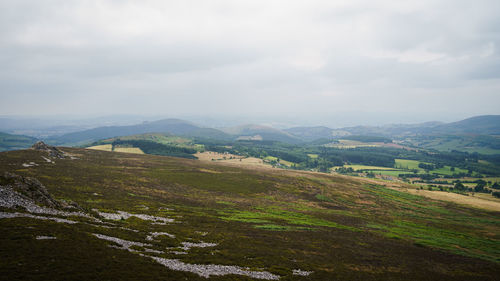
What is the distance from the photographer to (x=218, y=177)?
122m

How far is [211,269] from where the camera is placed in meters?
28.2

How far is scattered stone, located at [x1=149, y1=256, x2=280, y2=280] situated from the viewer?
26875mm

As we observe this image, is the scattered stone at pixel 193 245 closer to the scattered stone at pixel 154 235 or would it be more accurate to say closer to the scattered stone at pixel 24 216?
the scattered stone at pixel 154 235

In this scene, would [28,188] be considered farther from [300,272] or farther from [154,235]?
[300,272]

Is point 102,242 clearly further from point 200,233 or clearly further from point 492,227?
point 492,227

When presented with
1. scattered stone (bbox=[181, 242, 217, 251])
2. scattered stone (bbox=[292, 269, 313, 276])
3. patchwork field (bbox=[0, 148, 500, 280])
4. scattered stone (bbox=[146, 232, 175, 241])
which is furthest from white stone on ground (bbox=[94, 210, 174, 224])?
scattered stone (bbox=[292, 269, 313, 276])

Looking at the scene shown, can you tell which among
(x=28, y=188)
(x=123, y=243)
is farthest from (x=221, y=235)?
(x=28, y=188)

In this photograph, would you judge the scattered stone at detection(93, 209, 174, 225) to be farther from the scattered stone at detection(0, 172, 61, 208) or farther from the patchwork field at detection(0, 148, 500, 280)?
the scattered stone at detection(0, 172, 61, 208)

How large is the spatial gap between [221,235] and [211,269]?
603 inches

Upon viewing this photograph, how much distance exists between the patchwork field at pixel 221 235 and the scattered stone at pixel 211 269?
131 mm

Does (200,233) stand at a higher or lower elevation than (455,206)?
higher

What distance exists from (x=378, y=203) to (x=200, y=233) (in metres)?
94.4

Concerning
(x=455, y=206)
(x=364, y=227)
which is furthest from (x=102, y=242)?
(x=455, y=206)

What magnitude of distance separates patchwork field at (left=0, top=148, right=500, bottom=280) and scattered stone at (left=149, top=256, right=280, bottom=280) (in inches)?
5.2
